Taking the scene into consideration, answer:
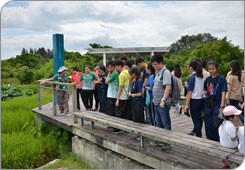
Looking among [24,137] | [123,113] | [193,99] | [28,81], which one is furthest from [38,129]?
[28,81]

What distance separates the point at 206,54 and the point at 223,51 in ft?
3.48

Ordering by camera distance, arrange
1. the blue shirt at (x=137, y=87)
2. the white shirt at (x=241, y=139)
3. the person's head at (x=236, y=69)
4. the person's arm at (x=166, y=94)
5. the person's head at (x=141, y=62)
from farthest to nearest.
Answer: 1. the person's head at (x=141, y=62)
2. the blue shirt at (x=137, y=87)
3. the person's head at (x=236, y=69)
4. the person's arm at (x=166, y=94)
5. the white shirt at (x=241, y=139)

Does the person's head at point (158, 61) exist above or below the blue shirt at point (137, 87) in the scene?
above

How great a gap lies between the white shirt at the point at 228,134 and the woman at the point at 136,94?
1425 millimetres

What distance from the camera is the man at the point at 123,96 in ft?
12.7

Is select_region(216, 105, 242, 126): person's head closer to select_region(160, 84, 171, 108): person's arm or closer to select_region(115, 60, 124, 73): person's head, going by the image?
select_region(160, 84, 171, 108): person's arm

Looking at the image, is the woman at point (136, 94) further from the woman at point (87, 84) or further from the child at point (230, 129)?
the woman at point (87, 84)

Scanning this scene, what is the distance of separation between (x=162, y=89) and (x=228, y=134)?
3.56 ft

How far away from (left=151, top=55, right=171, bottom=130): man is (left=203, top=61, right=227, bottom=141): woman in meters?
0.62

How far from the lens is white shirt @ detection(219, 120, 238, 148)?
8.32 ft

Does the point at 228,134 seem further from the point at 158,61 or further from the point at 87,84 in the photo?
the point at 87,84

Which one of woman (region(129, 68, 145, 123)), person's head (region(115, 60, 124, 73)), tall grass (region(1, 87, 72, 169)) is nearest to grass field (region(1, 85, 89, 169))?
tall grass (region(1, 87, 72, 169))

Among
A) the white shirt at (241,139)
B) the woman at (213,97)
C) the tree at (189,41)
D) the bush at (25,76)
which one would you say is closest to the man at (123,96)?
the woman at (213,97)

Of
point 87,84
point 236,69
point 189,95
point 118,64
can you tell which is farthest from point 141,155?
point 87,84
